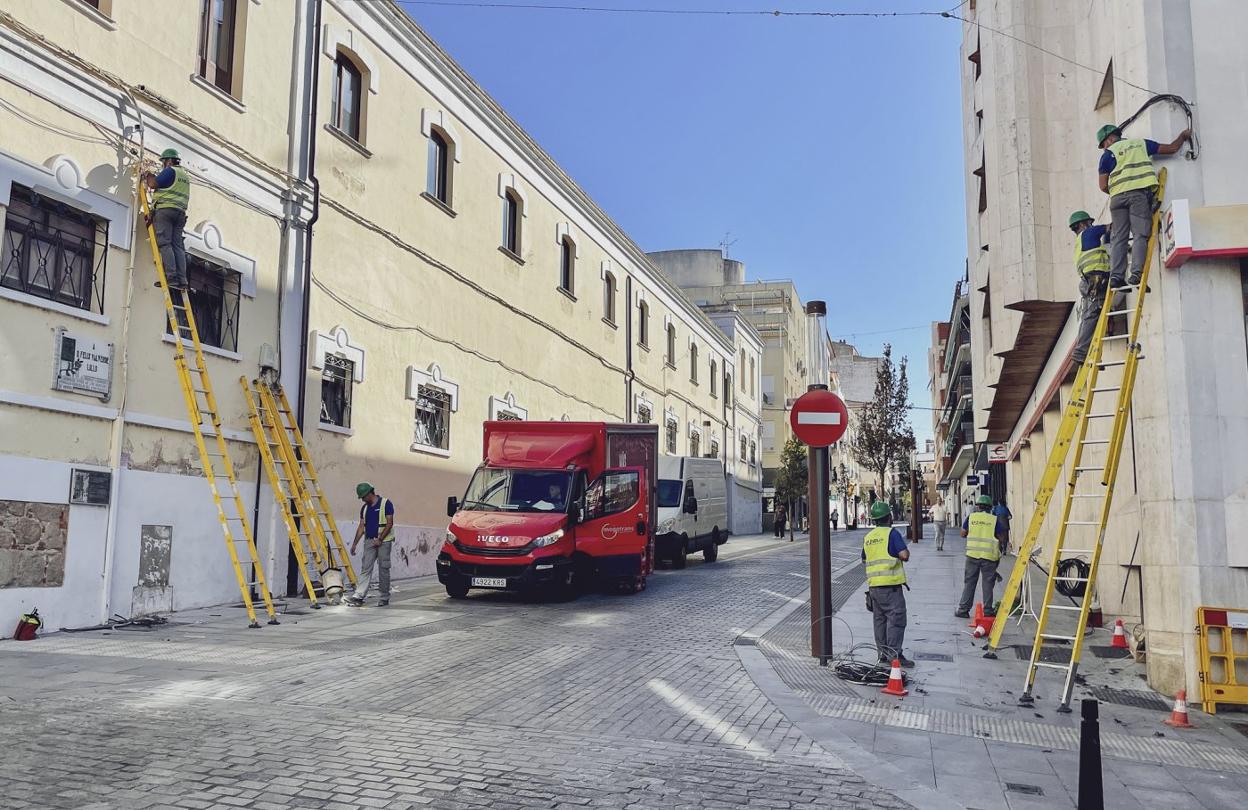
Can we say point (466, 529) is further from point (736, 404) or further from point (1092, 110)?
point (736, 404)

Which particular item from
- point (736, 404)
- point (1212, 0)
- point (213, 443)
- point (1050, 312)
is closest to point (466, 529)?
point (213, 443)

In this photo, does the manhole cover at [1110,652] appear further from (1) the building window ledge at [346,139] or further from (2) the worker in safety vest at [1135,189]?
(1) the building window ledge at [346,139]

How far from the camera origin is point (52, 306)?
35.4 ft

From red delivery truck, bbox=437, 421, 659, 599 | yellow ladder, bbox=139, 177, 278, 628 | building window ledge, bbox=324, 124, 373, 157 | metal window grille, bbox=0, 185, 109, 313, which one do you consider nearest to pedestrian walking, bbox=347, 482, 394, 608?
red delivery truck, bbox=437, 421, 659, 599

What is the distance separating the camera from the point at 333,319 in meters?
16.2

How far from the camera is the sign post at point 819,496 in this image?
9977 mm

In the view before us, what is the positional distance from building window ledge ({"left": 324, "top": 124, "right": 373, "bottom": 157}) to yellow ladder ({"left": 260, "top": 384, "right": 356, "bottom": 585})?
470 cm

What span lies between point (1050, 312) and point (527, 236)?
13.2 m

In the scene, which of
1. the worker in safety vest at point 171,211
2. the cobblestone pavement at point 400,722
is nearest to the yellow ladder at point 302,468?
the cobblestone pavement at point 400,722

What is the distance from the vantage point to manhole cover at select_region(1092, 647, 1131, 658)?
10.6 metres

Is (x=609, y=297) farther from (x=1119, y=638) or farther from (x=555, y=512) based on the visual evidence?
(x=1119, y=638)

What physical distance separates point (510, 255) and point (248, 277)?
9.42 metres

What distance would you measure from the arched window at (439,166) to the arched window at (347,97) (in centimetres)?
246

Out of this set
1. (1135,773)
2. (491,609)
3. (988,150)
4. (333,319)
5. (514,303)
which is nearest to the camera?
(1135,773)
